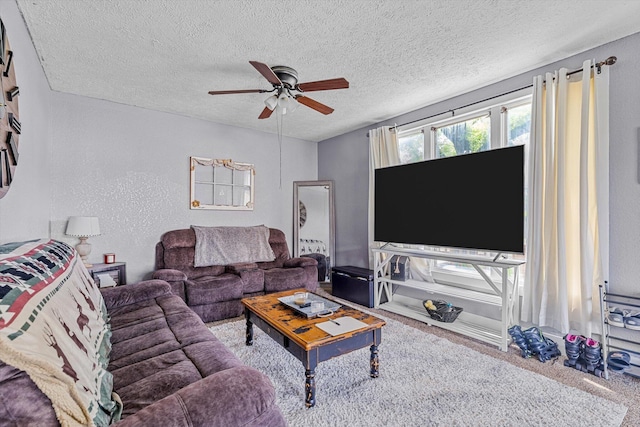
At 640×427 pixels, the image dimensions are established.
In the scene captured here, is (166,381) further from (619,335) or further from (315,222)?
(315,222)

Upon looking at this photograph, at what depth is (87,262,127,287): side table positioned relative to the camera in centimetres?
301

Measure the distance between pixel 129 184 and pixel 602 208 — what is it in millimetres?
4752

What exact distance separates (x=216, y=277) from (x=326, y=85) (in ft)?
8.09

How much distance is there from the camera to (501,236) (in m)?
2.58

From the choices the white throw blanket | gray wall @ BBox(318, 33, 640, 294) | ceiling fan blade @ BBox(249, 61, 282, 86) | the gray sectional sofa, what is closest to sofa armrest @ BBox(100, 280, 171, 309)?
the gray sectional sofa

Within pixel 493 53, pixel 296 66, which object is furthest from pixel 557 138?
pixel 296 66

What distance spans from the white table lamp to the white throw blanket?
1.08 meters

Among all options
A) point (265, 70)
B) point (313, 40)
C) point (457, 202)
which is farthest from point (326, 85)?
point (457, 202)

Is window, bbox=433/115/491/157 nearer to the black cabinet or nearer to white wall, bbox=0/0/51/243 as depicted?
the black cabinet

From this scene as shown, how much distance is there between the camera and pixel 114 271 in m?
3.24

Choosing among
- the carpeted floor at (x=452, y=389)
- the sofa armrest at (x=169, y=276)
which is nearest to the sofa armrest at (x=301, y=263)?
the sofa armrest at (x=169, y=276)

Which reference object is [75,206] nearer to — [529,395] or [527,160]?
[529,395]

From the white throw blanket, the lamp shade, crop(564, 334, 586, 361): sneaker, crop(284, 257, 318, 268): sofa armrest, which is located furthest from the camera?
crop(284, 257, 318, 268): sofa armrest

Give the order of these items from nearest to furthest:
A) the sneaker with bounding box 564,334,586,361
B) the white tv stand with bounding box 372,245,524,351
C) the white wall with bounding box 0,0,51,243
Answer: the white wall with bounding box 0,0,51,243, the sneaker with bounding box 564,334,586,361, the white tv stand with bounding box 372,245,524,351
